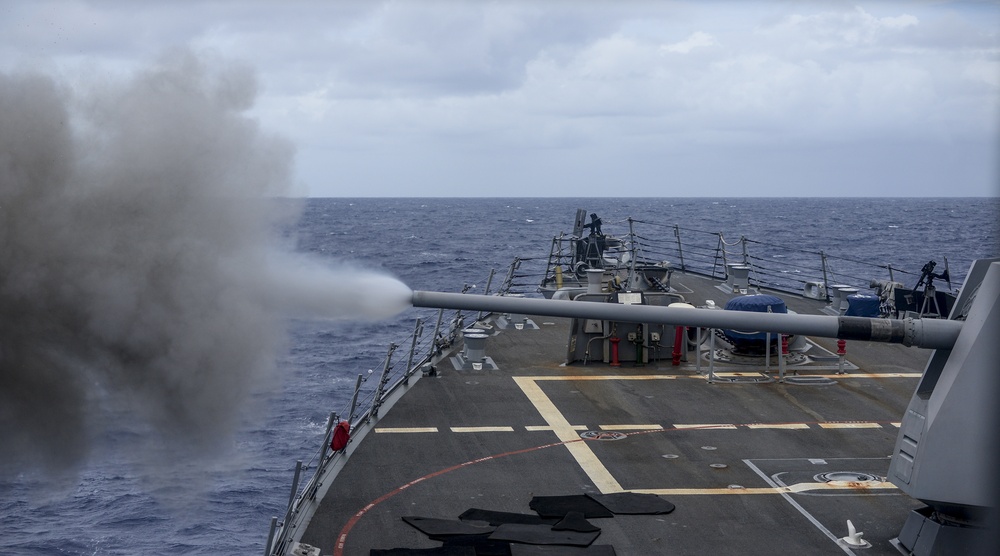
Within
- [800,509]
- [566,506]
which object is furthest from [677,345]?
[566,506]

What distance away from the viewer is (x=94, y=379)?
9.25 meters

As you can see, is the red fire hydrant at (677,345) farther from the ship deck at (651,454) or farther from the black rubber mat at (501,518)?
the black rubber mat at (501,518)

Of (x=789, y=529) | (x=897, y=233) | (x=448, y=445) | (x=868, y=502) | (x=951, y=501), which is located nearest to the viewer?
(x=951, y=501)

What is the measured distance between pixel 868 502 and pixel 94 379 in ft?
27.4

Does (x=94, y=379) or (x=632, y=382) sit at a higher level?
(x=94, y=379)

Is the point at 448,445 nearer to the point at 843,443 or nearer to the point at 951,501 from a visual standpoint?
the point at 843,443

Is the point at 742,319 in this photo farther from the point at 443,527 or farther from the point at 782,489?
the point at 443,527

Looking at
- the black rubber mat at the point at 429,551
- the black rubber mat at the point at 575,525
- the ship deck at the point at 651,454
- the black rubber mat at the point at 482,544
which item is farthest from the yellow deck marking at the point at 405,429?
the black rubber mat at the point at 429,551

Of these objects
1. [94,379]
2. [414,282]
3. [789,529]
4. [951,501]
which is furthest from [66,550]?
[414,282]

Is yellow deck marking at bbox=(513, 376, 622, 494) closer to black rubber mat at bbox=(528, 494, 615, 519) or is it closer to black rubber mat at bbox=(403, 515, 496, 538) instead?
black rubber mat at bbox=(528, 494, 615, 519)

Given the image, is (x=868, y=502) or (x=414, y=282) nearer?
(x=868, y=502)

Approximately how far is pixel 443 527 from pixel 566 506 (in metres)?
1.52

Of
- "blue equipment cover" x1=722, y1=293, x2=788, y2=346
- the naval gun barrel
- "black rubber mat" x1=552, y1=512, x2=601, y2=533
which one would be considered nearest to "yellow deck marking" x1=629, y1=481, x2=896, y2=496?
"black rubber mat" x1=552, y1=512, x2=601, y2=533

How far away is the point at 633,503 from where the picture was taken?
11227 millimetres
